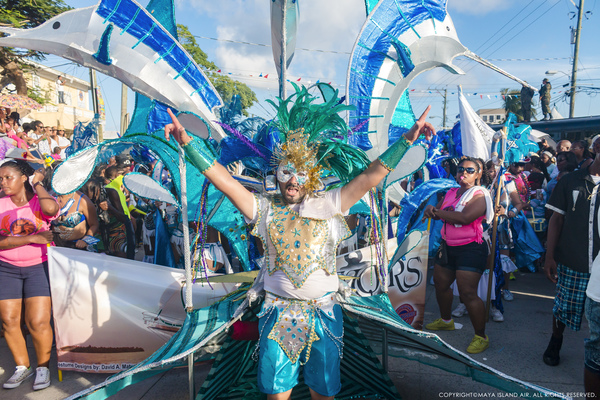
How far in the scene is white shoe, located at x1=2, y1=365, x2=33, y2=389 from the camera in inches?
125

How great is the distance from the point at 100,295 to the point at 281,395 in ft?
6.14

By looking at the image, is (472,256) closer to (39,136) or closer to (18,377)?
(18,377)

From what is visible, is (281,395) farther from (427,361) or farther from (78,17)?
(78,17)

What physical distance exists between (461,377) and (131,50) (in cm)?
347

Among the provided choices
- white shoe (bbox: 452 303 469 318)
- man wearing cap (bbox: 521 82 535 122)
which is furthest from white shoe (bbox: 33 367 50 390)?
man wearing cap (bbox: 521 82 535 122)

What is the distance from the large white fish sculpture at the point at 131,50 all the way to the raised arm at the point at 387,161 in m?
1.01

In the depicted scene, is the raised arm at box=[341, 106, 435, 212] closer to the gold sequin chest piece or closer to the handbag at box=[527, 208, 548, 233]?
the gold sequin chest piece

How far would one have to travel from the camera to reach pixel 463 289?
362 centimetres

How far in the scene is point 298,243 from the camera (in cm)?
239

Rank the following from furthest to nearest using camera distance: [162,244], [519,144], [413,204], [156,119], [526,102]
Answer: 1. [526,102]
2. [519,144]
3. [162,244]
4. [156,119]
5. [413,204]

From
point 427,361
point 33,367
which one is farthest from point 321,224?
point 33,367

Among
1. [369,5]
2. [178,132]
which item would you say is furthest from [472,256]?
[178,132]

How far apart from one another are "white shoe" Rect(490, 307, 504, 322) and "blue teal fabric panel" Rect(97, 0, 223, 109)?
3.58m

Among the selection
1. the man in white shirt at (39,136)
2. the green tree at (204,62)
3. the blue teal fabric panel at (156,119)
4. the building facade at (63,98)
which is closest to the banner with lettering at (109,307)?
the blue teal fabric panel at (156,119)
